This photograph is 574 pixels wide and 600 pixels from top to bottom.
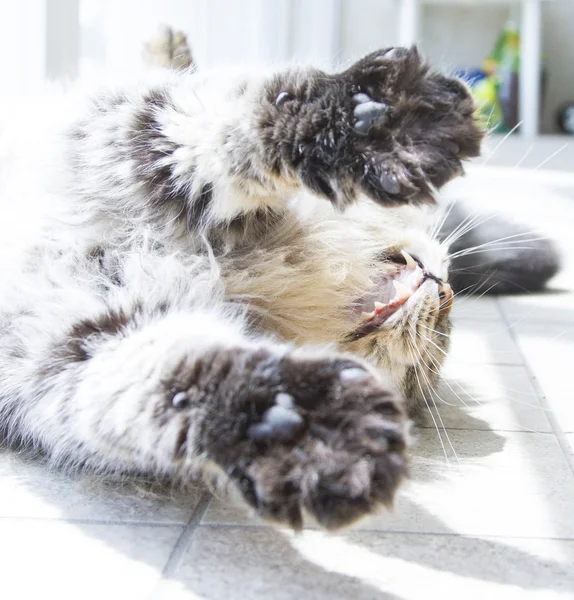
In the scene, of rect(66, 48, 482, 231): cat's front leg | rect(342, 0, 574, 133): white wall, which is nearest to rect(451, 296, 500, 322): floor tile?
rect(66, 48, 482, 231): cat's front leg

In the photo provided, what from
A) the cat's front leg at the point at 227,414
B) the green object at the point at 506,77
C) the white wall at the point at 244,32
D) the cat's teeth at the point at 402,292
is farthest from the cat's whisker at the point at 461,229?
the green object at the point at 506,77

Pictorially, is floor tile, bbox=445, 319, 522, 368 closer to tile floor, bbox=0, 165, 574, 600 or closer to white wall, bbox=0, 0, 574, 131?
tile floor, bbox=0, 165, 574, 600

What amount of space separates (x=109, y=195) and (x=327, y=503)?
0.73m

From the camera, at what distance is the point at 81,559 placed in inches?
34.9

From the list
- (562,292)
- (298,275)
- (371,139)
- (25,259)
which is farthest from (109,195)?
(562,292)

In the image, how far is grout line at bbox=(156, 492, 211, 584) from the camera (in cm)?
87

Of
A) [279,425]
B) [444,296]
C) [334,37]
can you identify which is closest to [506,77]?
[334,37]

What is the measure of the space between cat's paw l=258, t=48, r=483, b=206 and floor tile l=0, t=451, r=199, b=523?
430mm

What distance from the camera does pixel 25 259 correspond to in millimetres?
1319

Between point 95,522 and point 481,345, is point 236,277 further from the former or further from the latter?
point 481,345

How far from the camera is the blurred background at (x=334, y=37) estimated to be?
2266mm

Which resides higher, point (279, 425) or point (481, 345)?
point (279, 425)

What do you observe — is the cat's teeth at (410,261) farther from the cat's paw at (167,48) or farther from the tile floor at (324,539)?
the cat's paw at (167,48)

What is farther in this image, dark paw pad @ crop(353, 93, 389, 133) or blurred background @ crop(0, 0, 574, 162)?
blurred background @ crop(0, 0, 574, 162)
